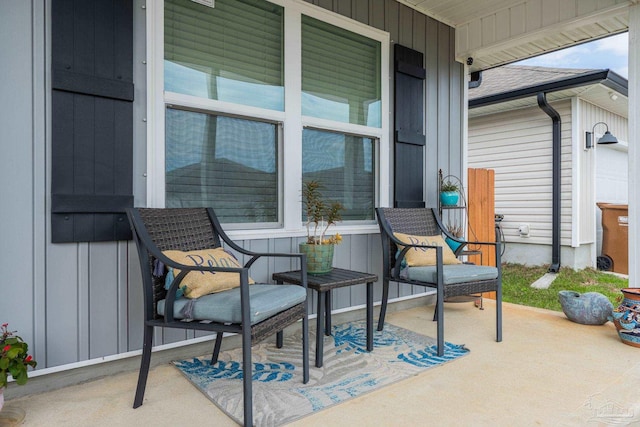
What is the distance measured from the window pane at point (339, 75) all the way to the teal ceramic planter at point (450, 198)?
963 mm

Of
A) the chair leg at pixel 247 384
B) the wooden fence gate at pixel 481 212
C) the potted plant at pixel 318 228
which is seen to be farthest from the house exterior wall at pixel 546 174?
the chair leg at pixel 247 384

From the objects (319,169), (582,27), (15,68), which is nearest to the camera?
(15,68)

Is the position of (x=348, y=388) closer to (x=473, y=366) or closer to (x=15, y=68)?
(x=473, y=366)

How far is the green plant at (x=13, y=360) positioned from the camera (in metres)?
1.67

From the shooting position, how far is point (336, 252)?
3238 mm

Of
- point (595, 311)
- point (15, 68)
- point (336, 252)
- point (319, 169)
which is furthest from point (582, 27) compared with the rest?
point (15, 68)

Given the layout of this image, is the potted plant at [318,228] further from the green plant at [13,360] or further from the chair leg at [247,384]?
the green plant at [13,360]

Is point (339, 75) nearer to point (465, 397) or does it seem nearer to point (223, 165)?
point (223, 165)

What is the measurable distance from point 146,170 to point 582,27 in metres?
3.73

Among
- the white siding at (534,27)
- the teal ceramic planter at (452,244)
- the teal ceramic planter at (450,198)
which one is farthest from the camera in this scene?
the teal ceramic planter at (450,198)

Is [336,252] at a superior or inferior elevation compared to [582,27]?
inferior

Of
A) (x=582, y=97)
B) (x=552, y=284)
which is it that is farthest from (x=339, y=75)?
(x=582, y=97)

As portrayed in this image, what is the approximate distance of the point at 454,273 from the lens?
2697 millimetres

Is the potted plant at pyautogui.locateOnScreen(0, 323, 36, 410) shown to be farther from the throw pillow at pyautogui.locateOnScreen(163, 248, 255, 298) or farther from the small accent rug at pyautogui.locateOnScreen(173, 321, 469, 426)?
the small accent rug at pyautogui.locateOnScreen(173, 321, 469, 426)
